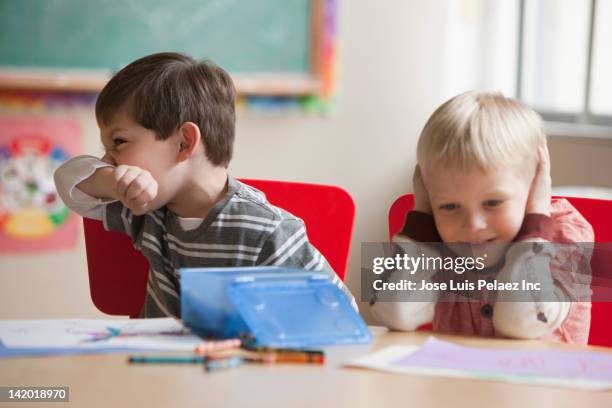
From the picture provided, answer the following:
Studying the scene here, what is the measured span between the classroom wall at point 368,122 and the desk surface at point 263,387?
249cm

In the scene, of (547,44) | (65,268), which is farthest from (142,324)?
(547,44)

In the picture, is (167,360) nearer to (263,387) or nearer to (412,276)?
(263,387)

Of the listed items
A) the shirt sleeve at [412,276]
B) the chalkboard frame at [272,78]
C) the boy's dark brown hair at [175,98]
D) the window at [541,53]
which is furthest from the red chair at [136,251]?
the window at [541,53]

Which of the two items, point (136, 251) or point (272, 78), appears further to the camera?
point (272, 78)

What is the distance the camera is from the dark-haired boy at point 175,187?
4.85ft

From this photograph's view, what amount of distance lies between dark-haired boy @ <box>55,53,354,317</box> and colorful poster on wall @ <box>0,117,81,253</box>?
1732 millimetres

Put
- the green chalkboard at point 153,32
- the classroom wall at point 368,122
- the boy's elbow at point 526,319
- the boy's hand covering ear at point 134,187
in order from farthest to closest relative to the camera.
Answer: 1. the classroom wall at point 368,122
2. the green chalkboard at point 153,32
3. the boy's hand covering ear at point 134,187
4. the boy's elbow at point 526,319

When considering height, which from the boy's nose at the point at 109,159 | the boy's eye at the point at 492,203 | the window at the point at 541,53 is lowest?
the boy's eye at the point at 492,203

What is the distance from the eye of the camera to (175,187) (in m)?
1.51

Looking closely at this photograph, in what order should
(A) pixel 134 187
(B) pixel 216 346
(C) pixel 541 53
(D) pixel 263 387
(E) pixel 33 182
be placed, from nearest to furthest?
(D) pixel 263 387, (B) pixel 216 346, (A) pixel 134 187, (E) pixel 33 182, (C) pixel 541 53

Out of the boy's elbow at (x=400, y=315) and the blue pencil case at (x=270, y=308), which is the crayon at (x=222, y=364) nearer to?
the blue pencil case at (x=270, y=308)

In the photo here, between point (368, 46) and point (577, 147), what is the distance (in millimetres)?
953

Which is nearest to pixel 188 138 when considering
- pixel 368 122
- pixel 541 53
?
pixel 368 122

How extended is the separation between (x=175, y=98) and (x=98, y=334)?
545mm
